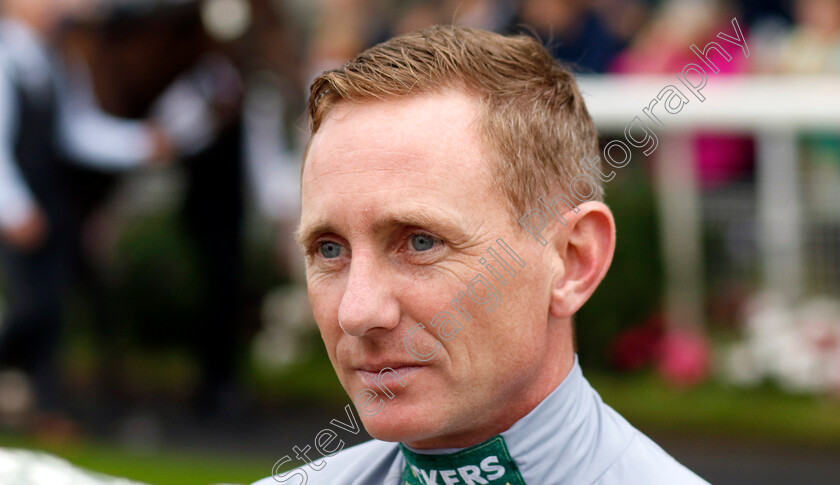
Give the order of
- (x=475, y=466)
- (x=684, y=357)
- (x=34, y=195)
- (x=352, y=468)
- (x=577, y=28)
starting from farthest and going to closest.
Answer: (x=577, y=28)
(x=684, y=357)
(x=34, y=195)
(x=352, y=468)
(x=475, y=466)

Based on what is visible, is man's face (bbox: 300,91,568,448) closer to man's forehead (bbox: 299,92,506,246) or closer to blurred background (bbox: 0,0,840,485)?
man's forehead (bbox: 299,92,506,246)

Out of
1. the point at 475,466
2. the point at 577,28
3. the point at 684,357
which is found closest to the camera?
the point at 475,466

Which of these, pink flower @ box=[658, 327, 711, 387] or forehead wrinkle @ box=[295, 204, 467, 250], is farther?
pink flower @ box=[658, 327, 711, 387]

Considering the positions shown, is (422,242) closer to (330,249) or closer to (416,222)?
(416,222)

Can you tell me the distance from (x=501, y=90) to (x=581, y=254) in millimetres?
353

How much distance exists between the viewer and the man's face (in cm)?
182

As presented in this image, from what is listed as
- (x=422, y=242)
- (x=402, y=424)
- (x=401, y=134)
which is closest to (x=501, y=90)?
(x=401, y=134)

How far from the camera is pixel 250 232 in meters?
7.92

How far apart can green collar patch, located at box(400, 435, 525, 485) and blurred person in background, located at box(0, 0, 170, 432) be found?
5.13 metres

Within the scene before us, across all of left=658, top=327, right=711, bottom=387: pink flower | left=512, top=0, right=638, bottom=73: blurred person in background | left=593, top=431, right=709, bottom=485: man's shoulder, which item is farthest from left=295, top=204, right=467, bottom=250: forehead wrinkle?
left=512, top=0, right=638, bottom=73: blurred person in background

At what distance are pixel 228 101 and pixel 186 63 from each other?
0.40 metres

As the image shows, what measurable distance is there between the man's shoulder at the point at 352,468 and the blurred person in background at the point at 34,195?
183 inches

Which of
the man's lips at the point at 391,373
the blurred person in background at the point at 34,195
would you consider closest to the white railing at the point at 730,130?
the blurred person in background at the point at 34,195

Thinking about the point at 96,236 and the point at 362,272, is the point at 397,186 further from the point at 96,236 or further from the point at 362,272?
the point at 96,236
